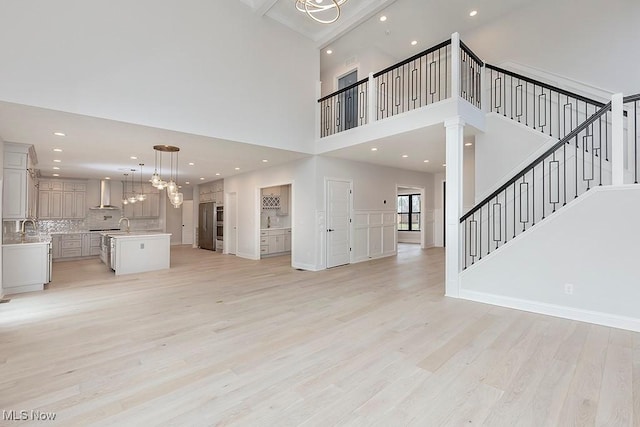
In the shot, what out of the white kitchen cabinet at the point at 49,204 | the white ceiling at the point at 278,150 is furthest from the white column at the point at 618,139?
the white kitchen cabinet at the point at 49,204

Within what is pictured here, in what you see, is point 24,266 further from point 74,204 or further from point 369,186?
point 369,186

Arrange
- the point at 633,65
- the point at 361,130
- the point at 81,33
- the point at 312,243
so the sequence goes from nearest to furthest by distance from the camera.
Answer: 1. the point at 81,33
2. the point at 633,65
3. the point at 361,130
4. the point at 312,243

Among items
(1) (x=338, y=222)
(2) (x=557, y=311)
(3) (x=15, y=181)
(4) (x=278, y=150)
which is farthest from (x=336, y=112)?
(3) (x=15, y=181)

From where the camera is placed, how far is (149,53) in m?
4.22

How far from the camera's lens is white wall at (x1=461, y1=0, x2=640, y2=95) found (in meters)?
5.01

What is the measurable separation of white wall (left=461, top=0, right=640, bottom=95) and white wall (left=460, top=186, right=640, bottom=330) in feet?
10.9

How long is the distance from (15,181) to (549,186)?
8.77m

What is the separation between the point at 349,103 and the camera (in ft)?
23.7

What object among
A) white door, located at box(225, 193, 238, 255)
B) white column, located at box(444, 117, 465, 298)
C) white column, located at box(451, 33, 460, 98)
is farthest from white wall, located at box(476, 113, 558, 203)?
white door, located at box(225, 193, 238, 255)

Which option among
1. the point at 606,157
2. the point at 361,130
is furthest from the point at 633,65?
the point at 361,130

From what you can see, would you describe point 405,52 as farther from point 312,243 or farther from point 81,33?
point 81,33

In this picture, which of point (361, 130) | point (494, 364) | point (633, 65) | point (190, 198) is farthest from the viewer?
point (190, 198)

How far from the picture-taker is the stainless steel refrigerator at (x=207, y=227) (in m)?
10.7

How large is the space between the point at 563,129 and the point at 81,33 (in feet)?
24.4
